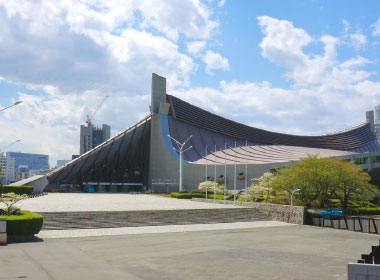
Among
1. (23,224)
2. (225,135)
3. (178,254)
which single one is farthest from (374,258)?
(225,135)

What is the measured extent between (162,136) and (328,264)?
2476 inches

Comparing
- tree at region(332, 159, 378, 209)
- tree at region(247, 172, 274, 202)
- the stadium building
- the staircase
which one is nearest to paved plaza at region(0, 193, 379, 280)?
the staircase

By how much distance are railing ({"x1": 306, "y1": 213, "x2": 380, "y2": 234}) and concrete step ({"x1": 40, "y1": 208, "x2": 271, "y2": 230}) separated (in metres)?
4.19

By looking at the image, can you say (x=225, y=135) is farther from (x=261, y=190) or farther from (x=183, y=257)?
(x=183, y=257)

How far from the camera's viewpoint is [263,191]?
41750 millimetres

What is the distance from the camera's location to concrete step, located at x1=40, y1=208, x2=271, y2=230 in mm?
22828

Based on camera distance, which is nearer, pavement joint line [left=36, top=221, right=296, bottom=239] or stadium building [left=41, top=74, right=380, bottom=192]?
pavement joint line [left=36, top=221, right=296, bottom=239]

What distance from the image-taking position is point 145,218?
84.9 feet

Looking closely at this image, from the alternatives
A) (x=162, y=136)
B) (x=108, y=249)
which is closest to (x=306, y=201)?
(x=108, y=249)

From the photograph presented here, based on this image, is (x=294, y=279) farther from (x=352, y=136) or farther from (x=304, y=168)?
(x=352, y=136)

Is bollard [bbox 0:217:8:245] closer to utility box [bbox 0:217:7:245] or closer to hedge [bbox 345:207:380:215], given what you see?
utility box [bbox 0:217:7:245]

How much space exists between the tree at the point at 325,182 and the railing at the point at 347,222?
6575 millimetres

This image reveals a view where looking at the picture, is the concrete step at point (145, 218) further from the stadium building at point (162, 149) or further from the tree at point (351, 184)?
the stadium building at point (162, 149)

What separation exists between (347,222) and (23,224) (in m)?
19.5
